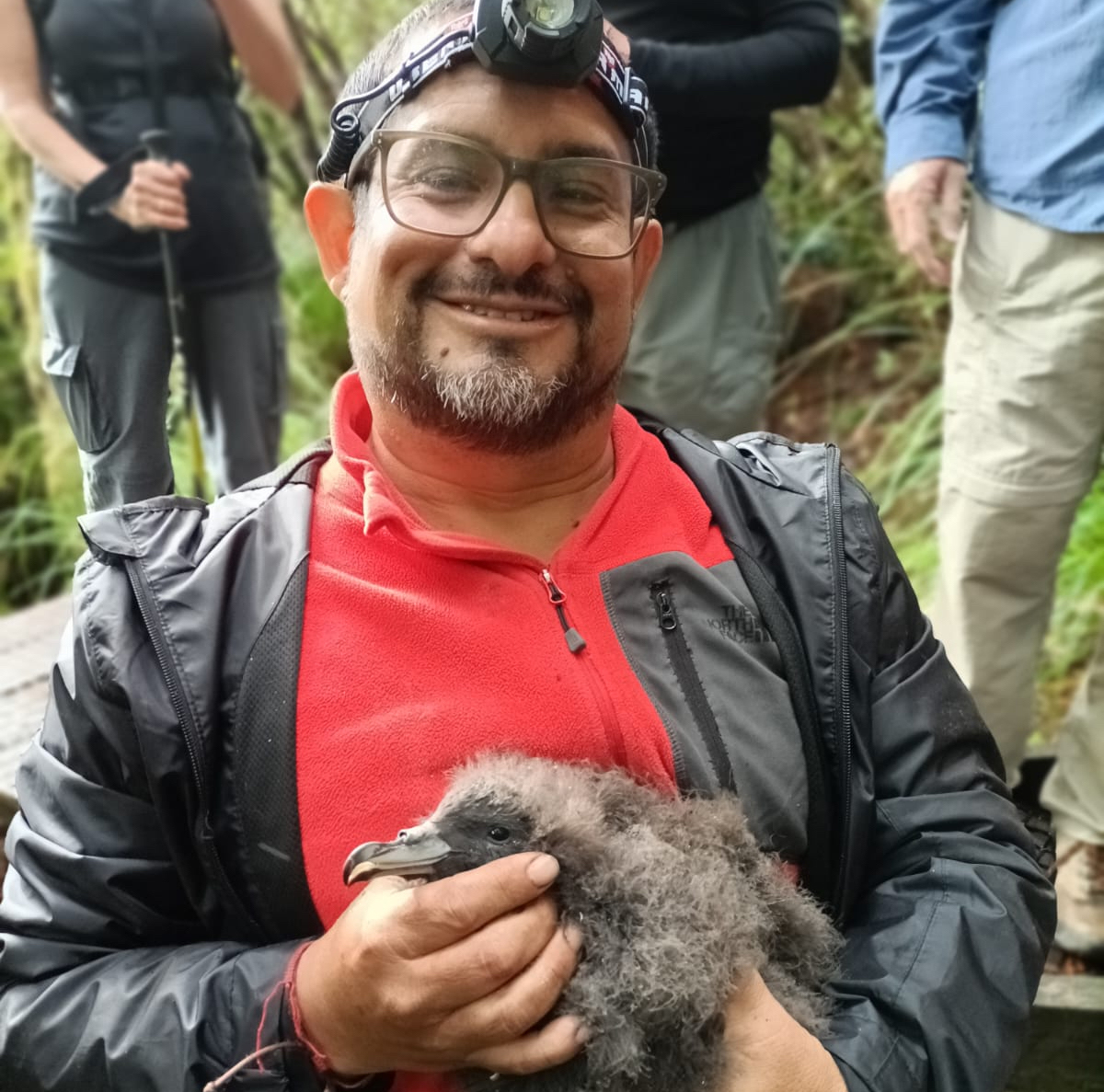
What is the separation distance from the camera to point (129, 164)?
222 cm

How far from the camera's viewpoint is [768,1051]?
1.49 metres

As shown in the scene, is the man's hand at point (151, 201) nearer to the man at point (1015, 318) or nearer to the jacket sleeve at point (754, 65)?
the jacket sleeve at point (754, 65)

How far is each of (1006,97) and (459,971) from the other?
2.42 m

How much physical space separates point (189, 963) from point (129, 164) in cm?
149

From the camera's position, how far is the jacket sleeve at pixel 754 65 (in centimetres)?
312

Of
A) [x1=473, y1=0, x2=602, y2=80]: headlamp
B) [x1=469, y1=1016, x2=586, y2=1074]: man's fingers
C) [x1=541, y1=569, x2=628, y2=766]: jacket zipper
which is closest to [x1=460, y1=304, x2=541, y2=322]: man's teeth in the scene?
[x1=473, y1=0, x2=602, y2=80]: headlamp

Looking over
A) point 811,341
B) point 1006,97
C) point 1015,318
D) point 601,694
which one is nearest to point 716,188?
point 1006,97

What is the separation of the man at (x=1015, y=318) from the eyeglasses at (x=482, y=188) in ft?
4.55

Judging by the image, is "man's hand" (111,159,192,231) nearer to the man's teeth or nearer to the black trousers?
the black trousers

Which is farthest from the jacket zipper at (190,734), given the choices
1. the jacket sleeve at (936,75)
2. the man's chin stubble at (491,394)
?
the jacket sleeve at (936,75)

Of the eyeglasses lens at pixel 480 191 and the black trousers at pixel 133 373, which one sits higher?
the eyeglasses lens at pixel 480 191

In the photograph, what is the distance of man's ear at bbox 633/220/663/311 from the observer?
1.96 m

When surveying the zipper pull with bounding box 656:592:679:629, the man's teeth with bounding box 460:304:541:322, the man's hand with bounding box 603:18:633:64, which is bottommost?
the zipper pull with bounding box 656:592:679:629

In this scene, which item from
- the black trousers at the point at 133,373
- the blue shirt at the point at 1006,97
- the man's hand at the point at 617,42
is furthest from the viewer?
the blue shirt at the point at 1006,97
